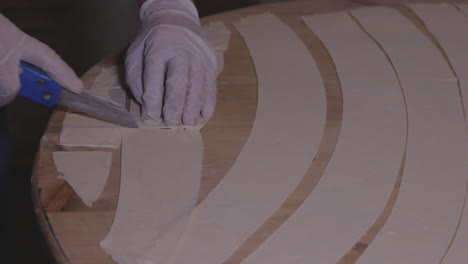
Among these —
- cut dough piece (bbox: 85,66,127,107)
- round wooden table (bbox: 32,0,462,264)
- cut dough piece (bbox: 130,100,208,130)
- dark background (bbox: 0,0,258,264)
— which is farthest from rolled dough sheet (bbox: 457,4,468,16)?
dark background (bbox: 0,0,258,264)

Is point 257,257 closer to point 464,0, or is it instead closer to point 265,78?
point 265,78

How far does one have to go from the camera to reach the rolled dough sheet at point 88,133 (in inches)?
47.8

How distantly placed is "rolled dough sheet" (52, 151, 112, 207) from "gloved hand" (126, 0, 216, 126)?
16 cm

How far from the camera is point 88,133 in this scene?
1.24 m

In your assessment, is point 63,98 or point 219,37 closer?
point 63,98

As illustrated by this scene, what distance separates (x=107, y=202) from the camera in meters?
1.08

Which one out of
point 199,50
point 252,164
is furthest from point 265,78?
point 252,164

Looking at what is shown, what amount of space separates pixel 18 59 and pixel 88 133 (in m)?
0.21

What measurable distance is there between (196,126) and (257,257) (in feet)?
1.32

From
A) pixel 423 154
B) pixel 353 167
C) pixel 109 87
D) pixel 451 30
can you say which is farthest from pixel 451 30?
pixel 109 87

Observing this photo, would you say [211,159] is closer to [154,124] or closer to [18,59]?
[154,124]

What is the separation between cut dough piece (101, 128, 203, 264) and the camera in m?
0.99

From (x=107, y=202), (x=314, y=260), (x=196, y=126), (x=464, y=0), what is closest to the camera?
(x=314, y=260)

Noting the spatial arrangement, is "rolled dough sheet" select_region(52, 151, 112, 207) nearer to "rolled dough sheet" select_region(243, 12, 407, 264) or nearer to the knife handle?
the knife handle
